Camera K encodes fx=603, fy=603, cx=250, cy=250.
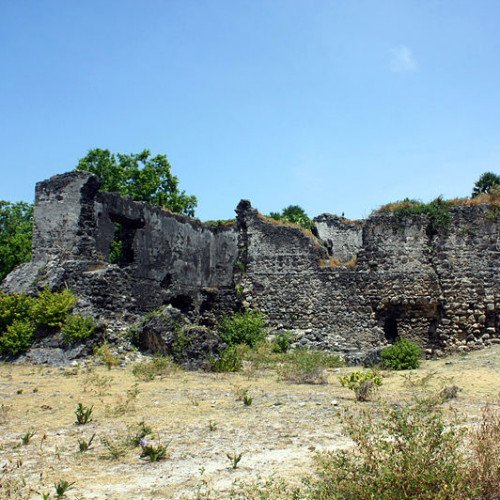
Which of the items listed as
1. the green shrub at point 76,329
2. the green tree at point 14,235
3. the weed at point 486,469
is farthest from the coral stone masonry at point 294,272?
the green tree at point 14,235

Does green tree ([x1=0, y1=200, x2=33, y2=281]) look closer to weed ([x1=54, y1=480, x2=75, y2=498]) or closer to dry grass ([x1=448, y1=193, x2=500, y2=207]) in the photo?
dry grass ([x1=448, y1=193, x2=500, y2=207])

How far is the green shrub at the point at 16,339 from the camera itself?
1412cm

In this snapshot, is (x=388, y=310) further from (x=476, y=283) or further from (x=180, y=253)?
(x=180, y=253)

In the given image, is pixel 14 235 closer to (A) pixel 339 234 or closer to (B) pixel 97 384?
(A) pixel 339 234

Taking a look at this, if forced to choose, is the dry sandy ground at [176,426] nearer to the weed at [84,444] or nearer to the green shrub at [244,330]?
the weed at [84,444]

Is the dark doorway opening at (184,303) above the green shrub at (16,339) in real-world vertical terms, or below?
above

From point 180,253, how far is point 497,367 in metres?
10.1

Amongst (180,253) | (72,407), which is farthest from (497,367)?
(180,253)

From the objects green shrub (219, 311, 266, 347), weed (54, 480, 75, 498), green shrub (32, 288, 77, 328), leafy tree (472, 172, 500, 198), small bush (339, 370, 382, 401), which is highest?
leafy tree (472, 172, 500, 198)

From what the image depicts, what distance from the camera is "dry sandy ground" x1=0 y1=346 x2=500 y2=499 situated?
523cm

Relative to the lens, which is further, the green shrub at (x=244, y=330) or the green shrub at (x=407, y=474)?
the green shrub at (x=244, y=330)

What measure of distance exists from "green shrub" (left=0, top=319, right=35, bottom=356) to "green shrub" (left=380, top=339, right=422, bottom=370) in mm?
8512

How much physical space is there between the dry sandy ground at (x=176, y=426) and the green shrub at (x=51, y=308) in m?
2.54

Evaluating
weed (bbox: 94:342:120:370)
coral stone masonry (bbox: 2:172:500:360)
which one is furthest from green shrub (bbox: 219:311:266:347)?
weed (bbox: 94:342:120:370)
